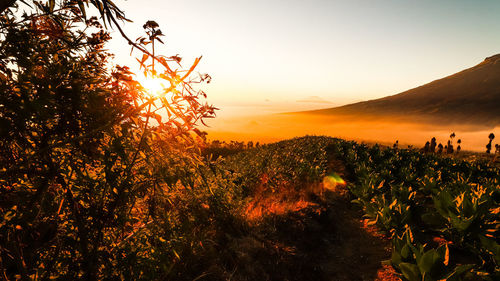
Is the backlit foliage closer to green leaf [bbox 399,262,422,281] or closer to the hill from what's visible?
green leaf [bbox 399,262,422,281]

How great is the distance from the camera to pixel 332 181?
9.76 m

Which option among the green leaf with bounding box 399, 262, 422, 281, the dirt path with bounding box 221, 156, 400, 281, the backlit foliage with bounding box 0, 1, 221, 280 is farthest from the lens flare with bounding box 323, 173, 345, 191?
the backlit foliage with bounding box 0, 1, 221, 280

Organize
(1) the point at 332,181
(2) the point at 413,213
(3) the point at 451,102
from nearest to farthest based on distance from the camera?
(2) the point at 413,213, (1) the point at 332,181, (3) the point at 451,102

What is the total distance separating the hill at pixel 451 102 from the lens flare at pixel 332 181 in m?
106

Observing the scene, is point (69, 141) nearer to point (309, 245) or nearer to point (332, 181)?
point (309, 245)

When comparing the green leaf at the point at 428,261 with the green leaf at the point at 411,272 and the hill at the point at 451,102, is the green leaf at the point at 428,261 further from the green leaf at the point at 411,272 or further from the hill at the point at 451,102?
the hill at the point at 451,102

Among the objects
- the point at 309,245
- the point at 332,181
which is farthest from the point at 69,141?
the point at 332,181

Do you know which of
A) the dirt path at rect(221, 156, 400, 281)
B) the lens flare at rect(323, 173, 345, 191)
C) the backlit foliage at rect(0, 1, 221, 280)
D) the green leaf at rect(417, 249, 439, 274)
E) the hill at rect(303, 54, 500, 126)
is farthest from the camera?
the hill at rect(303, 54, 500, 126)

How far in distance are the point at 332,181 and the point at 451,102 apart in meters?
122

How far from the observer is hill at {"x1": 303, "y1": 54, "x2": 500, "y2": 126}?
88.6 m

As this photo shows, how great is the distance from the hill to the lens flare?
106351 millimetres

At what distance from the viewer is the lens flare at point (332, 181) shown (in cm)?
928

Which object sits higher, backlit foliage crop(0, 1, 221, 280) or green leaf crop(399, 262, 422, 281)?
backlit foliage crop(0, 1, 221, 280)

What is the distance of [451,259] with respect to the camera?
4.05m
